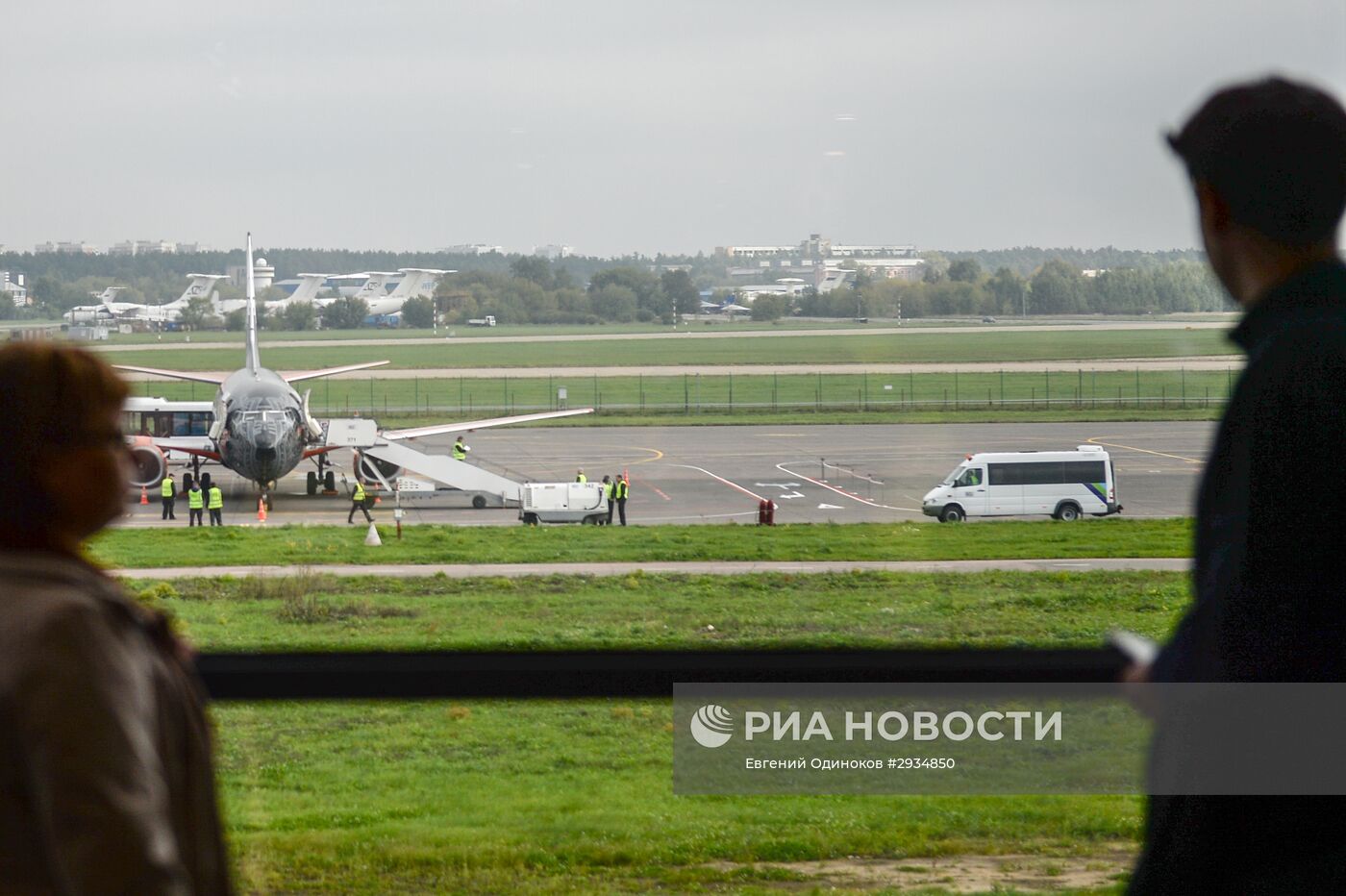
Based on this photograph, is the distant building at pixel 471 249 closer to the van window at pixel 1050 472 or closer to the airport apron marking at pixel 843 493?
the airport apron marking at pixel 843 493

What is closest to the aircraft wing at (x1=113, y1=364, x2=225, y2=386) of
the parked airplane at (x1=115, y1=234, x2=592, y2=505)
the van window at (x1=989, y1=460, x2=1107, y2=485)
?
the parked airplane at (x1=115, y1=234, x2=592, y2=505)

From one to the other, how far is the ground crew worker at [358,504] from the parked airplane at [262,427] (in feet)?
0.98

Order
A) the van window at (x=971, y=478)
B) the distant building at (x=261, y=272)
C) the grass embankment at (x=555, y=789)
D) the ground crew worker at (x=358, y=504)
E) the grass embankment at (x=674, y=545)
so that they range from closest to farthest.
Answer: the grass embankment at (x=555, y=789) → the grass embankment at (x=674, y=545) → the distant building at (x=261, y=272) → the ground crew worker at (x=358, y=504) → the van window at (x=971, y=478)

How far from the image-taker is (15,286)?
2.96 m

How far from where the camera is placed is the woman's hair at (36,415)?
0.93 metres

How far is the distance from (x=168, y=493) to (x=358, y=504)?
747 millimetres

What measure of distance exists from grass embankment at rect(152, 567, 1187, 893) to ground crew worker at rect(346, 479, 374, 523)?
5.74 feet

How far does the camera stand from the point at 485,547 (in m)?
4.19

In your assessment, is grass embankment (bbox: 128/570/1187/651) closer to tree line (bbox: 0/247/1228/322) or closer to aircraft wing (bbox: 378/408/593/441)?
tree line (bbox: 0/247/1228/322)

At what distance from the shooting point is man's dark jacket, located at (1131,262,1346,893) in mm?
1024

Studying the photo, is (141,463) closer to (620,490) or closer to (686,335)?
(686,335)

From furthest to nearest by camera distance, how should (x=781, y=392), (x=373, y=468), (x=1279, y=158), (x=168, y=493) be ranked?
(x=373, y=468) → (x=168, y=493) → (x=781, y=392) → (x=1279, y=158)

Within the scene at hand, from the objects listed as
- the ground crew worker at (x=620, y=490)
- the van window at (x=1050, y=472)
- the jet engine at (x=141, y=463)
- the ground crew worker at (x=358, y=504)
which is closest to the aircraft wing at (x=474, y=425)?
the ground crew worker at (x=358, y=504)

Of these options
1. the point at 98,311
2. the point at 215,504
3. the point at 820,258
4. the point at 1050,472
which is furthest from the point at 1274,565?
the point at 215,504
